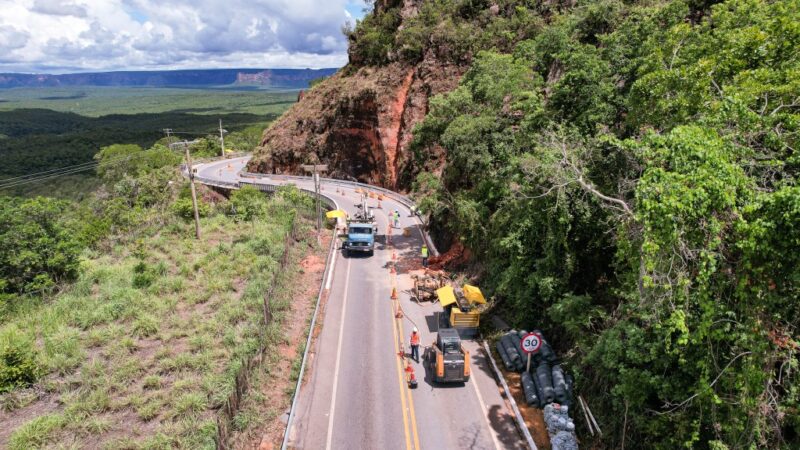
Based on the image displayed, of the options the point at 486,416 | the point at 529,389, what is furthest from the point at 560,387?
the point at 486,416

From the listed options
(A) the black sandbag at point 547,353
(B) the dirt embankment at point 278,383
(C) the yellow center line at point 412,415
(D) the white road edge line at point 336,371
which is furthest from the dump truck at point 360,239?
(A) the black sandbag at point 547,353

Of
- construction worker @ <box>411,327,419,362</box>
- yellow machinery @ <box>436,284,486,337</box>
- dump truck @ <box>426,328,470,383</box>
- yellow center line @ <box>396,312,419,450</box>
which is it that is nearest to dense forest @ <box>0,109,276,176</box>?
yellow machinery @ <box>436,284,486,337</box>

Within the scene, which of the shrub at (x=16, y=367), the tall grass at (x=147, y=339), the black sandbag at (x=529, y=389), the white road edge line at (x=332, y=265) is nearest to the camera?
the tall grass at (x=147, y=339)

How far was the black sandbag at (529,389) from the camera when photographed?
1562cm

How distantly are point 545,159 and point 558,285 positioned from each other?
16.7ft

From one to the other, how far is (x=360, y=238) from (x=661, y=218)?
24.1 m

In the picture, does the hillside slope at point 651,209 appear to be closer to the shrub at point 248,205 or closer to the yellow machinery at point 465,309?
the yellow machinery at point 465,309

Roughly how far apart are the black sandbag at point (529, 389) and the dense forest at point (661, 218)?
173cm

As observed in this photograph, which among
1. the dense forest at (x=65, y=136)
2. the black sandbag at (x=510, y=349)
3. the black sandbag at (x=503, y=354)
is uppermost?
the black sandbag at (x=510, y=349)

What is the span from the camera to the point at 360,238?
103ft

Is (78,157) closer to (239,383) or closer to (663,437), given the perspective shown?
(239,383)

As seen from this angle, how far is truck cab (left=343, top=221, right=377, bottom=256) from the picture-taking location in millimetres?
31391

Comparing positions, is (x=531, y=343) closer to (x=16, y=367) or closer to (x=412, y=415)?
(x=412, y=415)

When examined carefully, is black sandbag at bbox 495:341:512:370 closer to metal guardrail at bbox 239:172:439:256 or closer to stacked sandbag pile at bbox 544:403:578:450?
stacked sandbag pile at bbox 544:403:578:450
